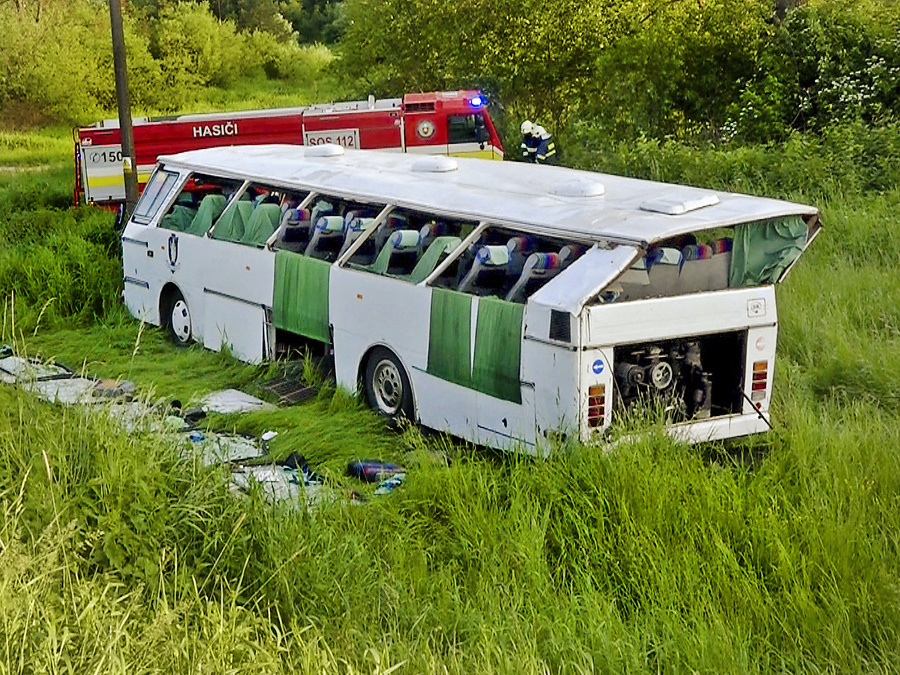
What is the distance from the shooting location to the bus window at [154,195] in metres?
12.3

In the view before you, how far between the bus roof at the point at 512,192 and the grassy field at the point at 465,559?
1366mm

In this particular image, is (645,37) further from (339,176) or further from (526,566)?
(526,566)

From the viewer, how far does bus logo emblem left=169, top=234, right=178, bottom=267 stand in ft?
38.9

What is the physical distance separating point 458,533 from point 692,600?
127 cm

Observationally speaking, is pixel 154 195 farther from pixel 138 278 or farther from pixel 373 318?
pixel 373 318

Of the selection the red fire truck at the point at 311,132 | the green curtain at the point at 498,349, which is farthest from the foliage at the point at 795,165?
the green curtain at the point at 498,349

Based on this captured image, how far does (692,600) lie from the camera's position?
230 inches

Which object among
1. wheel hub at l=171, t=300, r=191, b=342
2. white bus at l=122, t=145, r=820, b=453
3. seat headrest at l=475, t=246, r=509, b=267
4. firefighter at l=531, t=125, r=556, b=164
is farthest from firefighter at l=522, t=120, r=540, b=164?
seat headrest at l=475, t=246, r=509, b=267

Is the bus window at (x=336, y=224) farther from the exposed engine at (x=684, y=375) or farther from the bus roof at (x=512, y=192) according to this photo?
the exposed engine at (x=684, y=375)

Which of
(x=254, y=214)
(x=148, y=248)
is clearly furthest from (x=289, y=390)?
(x=148, y=248)

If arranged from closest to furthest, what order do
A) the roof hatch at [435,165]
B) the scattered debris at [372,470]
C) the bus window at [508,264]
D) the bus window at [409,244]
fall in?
1. the scattered debris at [372,470]
2. the bus window at [508,264]
3. the bus window at [409,244]
4. the roof hatch at [435,165]

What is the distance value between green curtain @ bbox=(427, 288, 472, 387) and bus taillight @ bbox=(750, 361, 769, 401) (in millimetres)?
1800

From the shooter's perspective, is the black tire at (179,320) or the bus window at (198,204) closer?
the bus window at (198,204)

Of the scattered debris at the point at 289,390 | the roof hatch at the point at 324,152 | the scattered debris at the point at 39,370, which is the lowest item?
the scattered debris at the point at 289,390
